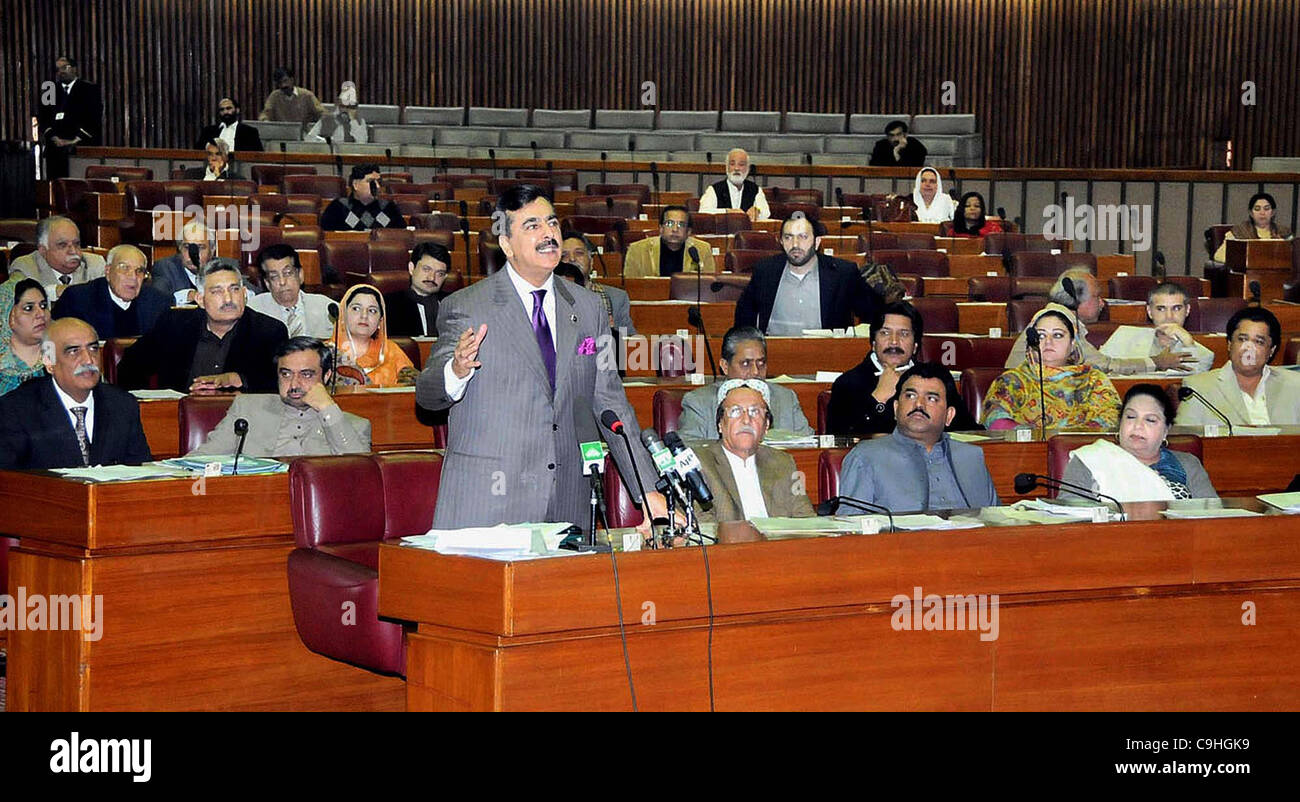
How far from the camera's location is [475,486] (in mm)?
3287

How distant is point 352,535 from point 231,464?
1.44 ft

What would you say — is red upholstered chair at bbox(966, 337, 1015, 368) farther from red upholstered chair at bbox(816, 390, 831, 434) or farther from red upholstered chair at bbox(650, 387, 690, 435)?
red upholstered chair at bbox(650, 387, 690, 435)

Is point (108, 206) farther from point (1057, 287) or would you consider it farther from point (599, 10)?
point (599, 10)

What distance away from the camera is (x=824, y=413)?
521 cm

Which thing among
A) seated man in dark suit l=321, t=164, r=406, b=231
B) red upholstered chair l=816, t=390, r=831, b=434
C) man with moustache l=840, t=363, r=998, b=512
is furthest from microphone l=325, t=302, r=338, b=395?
seated man in dark suit l=321, t=164, r=406, b=231

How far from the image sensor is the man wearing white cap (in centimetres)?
1342

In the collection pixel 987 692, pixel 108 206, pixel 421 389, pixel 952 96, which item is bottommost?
pixel 987 692

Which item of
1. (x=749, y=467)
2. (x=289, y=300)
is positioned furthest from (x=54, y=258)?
(x=749, y=467)

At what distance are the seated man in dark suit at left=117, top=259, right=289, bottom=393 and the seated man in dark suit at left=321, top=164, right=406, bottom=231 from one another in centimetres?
385

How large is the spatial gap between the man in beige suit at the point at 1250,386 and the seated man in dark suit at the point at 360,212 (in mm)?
5021

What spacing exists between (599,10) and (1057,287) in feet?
33.4

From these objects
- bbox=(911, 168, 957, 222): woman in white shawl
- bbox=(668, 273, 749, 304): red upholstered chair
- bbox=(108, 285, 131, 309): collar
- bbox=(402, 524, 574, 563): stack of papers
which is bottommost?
bbox=(402, 524, 574, 563): stack of papers

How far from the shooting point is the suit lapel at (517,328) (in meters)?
3.27
